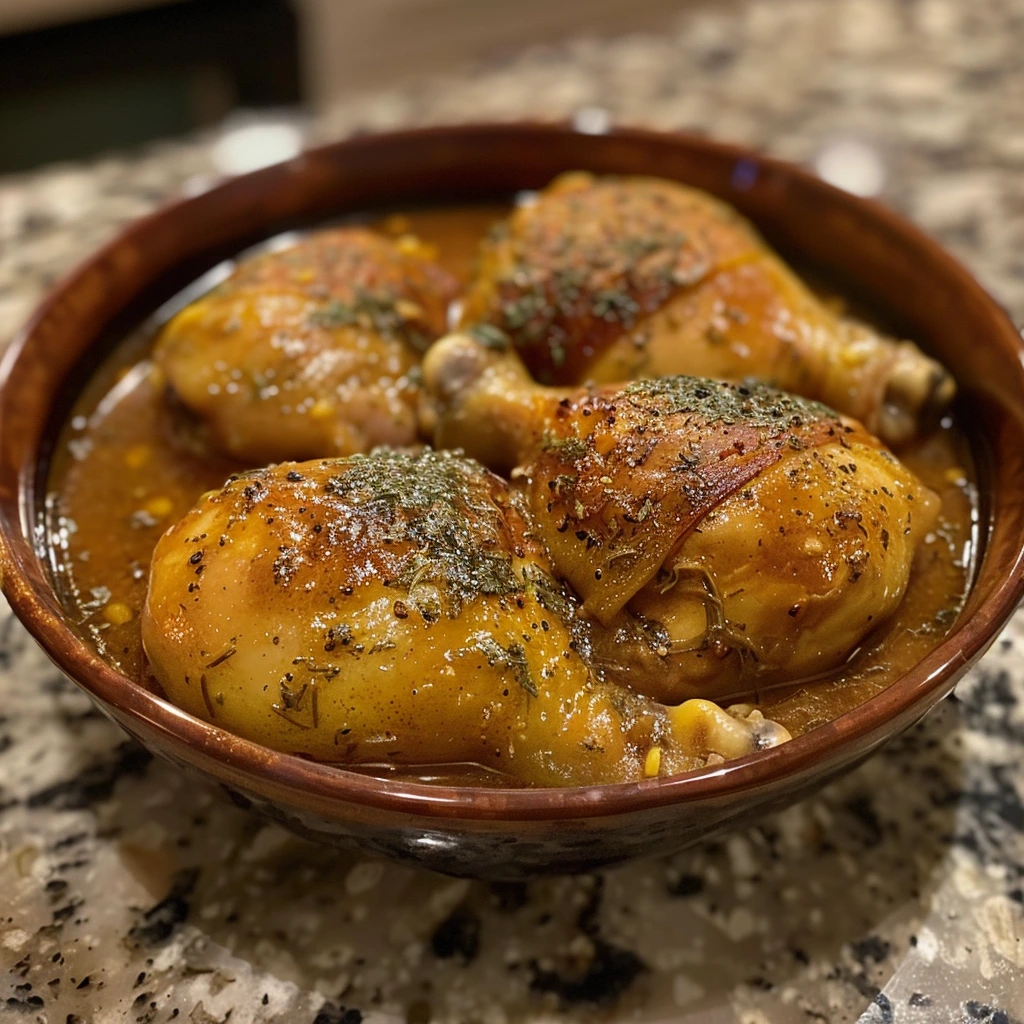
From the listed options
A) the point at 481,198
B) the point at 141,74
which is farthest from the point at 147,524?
the point at 141,74

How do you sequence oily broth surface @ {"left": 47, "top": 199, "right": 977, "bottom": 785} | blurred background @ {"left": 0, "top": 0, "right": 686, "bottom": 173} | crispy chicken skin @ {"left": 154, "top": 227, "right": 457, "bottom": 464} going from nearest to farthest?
oily broth surface @ {"left": 47, "top": 199, "right": 977, "bottom": 785}, crispy chicken skin @ {"left": 154, "top": 227, "right": 457, "bottom": 464}, blurred background @ {"left": 0, "top": 0, "right": 686, "bottom": 173}

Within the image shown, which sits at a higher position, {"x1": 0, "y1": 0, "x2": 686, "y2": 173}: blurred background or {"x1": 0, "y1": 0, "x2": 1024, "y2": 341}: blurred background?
{"x1": 0, "y1": 0, "x2": 1024, "y2": 341}: blurred background

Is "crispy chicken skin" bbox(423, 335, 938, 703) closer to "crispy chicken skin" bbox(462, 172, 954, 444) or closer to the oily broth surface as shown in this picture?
the oily broth surface

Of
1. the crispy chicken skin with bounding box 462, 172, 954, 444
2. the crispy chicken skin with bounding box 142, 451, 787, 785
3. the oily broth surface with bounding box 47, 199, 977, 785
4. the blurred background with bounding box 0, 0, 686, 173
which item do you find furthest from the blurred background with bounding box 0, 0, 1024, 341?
the crispy chicken skin with bounding box 142, 451, 787, 785

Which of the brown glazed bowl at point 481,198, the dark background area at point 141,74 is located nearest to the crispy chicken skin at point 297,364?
the brown glazed bowl at point 481,198

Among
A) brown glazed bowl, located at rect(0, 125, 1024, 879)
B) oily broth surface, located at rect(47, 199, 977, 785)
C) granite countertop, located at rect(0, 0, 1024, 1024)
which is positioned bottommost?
granite countertop, located at rect(0, 0, 1024, 1024)

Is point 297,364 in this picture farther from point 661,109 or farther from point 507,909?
point 661,109

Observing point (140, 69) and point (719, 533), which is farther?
point (140, 69)
